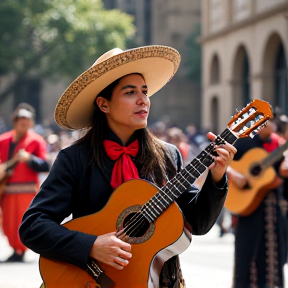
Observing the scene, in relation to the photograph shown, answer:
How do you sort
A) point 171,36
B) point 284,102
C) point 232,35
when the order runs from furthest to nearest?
1. point 171,36
2. point 232,35
3. point 284,102

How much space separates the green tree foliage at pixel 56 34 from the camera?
38.2 metres

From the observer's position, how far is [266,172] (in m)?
7.10

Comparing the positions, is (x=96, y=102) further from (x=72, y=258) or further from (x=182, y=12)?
(x=182, y=12)

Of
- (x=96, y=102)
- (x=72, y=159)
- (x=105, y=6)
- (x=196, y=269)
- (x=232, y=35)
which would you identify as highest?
(x=105, y=6)

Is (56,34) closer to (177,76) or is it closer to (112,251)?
(177,76)

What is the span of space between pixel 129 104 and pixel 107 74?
0.18m

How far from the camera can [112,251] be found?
3.44 m

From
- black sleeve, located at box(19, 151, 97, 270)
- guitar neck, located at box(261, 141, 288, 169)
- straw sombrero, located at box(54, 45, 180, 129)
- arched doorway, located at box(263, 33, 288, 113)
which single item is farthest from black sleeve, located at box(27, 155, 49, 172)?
arched doorway, located at box(263, 33, 288, 113)

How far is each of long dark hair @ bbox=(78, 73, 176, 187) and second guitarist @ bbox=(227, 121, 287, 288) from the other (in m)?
3.39

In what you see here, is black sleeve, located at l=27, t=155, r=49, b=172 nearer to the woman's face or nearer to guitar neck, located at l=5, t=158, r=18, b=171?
guitar neck, located at l=5, t=158, r=18, b=171

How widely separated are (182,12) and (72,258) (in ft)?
167

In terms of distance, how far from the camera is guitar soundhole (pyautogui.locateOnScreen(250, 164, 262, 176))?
713cm

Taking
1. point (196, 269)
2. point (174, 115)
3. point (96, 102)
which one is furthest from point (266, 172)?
point (174, 115)

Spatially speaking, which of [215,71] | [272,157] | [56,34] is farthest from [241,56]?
[272,157]
